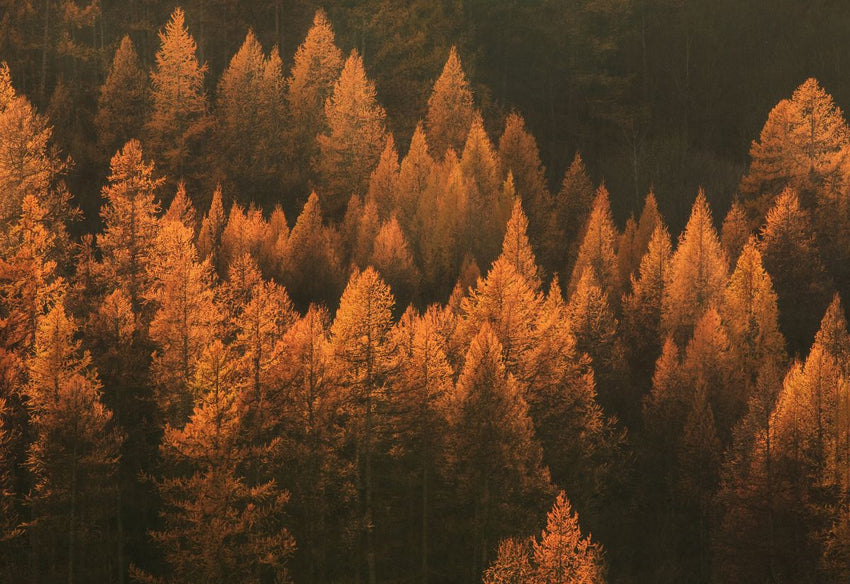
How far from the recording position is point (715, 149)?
299 feet

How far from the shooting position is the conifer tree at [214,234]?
66000 millimetres

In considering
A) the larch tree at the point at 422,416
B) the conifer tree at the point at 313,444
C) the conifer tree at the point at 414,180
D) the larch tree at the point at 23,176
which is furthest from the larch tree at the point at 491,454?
the conifer tree at the point at 414,180

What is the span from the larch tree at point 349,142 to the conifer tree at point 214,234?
386 inches

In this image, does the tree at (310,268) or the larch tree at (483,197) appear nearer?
the tree at (310,268)

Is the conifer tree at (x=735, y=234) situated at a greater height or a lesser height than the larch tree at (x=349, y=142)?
lesser

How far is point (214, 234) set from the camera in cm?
6856

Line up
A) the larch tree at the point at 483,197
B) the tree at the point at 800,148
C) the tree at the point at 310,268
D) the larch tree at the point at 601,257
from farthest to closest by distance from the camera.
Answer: the tree at the point at 800,148 < the larch tree at the point at 483,197 < the tree at the point at 310,268 < the larch tree at the point at 601,257

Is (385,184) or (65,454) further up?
(385,184)

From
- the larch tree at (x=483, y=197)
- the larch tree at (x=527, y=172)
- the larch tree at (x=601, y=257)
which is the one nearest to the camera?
the larch tree at (x=601, y=257)

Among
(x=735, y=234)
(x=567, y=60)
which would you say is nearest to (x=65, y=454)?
(x=735, y=234)

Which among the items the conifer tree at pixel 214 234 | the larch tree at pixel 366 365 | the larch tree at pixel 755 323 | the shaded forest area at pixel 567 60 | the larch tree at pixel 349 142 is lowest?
the larch tree at pixel 366 365

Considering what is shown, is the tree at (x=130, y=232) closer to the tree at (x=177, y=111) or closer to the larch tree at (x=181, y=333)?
the larch tree at (x=181, y=333)

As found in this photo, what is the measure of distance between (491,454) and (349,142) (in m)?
37.7

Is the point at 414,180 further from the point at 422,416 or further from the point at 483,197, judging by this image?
the point at 422,416
